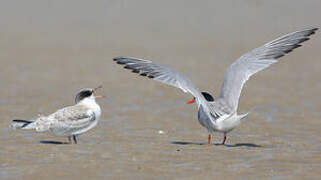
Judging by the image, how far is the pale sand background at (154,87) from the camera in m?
7.51

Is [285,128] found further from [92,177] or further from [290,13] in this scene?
[290,13]

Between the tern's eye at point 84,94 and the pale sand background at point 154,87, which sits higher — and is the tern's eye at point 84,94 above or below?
above

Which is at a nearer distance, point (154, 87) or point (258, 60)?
point (258, 60)

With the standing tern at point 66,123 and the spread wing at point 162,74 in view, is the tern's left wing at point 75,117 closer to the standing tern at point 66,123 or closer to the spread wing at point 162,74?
the standing tern at point 66,123

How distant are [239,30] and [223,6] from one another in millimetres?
1176

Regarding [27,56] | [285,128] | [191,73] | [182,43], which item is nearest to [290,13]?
[182,43]

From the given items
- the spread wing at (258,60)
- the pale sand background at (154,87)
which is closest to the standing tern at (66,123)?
the pale sand background at (154,87)

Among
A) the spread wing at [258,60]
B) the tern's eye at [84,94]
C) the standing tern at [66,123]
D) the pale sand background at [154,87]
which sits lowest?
the pale sand background at [154,87]

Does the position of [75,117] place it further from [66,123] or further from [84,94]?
[84,94]

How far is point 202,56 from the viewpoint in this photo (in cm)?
1627

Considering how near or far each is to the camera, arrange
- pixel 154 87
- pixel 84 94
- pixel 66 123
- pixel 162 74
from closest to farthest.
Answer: pixel 162 74
pixel 66 123
pixel 84 94
pixel 154 87

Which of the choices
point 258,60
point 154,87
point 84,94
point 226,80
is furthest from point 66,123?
point 154,87

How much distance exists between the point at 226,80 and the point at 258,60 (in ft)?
1.81

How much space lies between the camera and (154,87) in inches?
528
